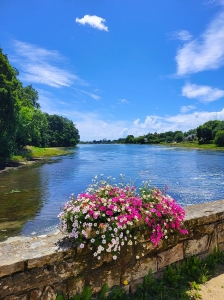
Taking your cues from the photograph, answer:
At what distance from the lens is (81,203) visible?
9.80 ft

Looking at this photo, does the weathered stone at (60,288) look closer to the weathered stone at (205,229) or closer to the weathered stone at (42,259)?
the weathered stone at (42,259)

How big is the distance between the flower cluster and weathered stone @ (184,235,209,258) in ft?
1.51

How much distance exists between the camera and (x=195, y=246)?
12.3 ft

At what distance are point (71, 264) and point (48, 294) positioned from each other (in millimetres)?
361

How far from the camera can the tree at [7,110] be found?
2948 cm

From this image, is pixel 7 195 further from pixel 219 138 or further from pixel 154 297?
pixel 219 138

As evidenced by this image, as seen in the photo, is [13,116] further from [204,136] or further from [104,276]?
[204,136]

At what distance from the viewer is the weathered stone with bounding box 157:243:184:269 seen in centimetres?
339

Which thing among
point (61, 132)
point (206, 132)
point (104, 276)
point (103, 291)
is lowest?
point (103, 291)

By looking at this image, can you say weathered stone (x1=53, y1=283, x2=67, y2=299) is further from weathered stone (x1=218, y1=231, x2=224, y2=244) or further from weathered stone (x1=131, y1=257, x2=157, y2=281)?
weathered stone (x1=218, y1=231, x2=224, y2=244)

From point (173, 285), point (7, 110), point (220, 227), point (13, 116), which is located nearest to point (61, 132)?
point (13, 116)

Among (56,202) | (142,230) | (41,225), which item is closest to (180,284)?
(142,230)

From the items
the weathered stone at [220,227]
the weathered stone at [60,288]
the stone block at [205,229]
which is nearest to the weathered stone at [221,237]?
the weathered stone at [220,227]

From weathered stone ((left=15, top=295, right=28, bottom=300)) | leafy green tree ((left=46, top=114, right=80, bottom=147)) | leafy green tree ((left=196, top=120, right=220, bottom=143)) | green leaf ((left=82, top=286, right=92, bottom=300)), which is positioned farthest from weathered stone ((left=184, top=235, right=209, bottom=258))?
leafy green tree ((left=46, top=114, right=80, bottom=147))
